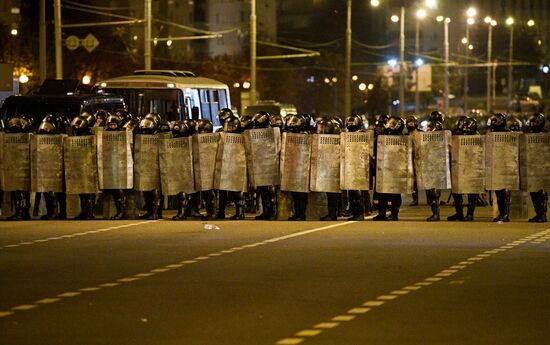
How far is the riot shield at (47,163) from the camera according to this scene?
2311 cm

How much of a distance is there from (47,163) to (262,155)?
3.81 meters

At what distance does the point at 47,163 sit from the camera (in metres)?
23.1

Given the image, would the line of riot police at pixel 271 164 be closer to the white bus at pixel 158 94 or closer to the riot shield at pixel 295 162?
the riot shield at pixel 295 162

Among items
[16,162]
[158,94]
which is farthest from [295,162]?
[158,94]

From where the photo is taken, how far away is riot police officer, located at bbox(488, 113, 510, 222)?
72.0 ft

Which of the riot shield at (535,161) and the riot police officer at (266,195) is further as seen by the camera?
the riot police officer at (266,195)

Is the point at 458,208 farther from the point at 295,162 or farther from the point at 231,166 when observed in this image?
the point at 231,166

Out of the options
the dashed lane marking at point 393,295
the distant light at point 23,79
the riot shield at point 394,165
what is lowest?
the dashed lane marking at point 393,295

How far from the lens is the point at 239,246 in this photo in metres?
18.1

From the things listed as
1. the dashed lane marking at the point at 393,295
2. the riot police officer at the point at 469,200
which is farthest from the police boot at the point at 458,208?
the dashed lane marking at the point at 393,295

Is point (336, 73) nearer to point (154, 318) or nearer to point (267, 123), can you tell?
point (267, 123)

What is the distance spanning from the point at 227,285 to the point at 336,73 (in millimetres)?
89755

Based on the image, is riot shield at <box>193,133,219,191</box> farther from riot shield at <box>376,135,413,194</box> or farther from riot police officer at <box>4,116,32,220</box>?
riot police officer at <box>4,116,32,220</box>

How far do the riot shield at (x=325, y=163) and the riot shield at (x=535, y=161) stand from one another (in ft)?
10.1
